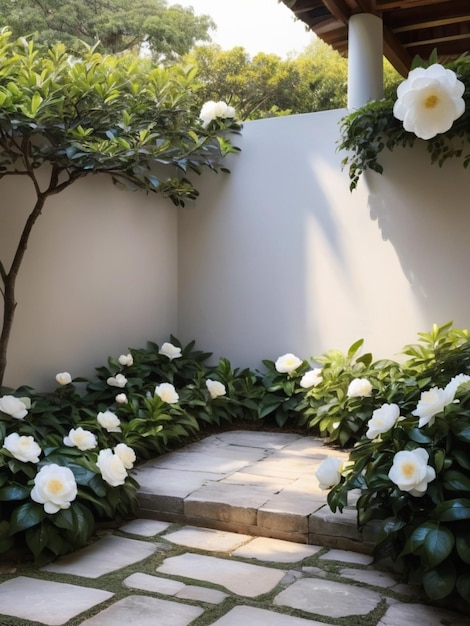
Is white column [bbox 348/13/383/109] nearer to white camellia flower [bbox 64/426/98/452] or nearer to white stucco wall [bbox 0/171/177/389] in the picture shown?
white stucco wall [bbox 0/171/177/389]

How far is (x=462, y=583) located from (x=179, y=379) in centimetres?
291

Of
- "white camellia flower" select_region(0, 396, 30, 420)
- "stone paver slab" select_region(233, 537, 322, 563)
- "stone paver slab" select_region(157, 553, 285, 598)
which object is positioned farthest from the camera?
"white camellia flower" select_region(0, 396, 30, 420)

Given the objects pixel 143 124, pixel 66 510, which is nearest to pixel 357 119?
pixel 143 124

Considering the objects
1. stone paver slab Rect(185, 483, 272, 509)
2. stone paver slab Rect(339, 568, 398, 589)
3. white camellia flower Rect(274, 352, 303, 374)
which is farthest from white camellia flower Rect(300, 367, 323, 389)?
stone paver slab Rect(339, 568, 398, 589)

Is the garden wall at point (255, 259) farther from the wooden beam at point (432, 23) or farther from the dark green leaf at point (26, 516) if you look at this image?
the dark green leaf at point (26, 516)

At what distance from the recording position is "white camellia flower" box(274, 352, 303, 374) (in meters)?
4.47

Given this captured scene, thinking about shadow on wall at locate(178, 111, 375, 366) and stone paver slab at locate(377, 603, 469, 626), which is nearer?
stone paver slab at locate(377, 603, 469, 626)

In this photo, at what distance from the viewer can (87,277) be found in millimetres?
4371

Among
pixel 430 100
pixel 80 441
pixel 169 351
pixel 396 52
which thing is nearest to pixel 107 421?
pixel 80 441

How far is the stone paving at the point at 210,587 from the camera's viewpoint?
2057 millimetres

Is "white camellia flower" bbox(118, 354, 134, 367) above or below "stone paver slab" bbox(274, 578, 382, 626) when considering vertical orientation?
above

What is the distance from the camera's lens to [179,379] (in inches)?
185

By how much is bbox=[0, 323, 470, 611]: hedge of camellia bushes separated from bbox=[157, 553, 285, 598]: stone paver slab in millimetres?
372

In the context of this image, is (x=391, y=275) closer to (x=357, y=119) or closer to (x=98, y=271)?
(x=357, y=119)
